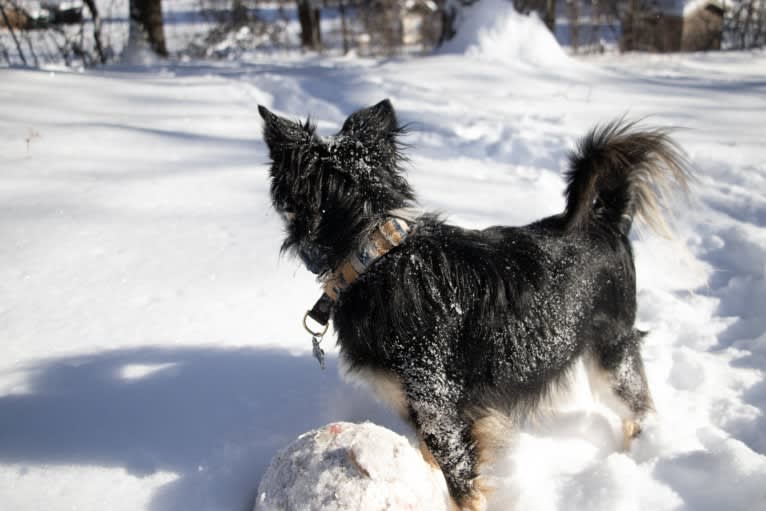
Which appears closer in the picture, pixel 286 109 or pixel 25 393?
pixel 25 393

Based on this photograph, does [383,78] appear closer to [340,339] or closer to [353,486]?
[340,339]

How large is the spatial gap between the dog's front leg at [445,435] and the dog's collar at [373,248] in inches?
18.8

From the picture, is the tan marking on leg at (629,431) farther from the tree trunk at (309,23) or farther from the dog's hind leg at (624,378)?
the tree trunk at (309,23)

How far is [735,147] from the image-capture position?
16.9ft

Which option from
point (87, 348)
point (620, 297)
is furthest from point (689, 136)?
point (87, 348)

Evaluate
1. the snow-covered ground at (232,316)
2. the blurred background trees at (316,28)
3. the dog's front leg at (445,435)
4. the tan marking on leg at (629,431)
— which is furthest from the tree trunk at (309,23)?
the dog's front leg at (445,435)

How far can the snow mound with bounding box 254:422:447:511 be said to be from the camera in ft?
5.23

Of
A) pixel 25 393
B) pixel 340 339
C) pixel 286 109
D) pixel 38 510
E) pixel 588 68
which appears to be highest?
pixel 588 68

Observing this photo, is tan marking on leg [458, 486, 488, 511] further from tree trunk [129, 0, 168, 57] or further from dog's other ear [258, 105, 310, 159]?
tree trunk [129, 0, 168, 57]

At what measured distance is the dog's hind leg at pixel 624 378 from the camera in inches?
95.7

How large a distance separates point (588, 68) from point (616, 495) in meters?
8.64

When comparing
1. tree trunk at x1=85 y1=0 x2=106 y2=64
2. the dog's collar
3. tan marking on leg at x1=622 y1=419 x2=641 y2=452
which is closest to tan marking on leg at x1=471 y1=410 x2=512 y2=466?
tan marking on leg at x1=622 y1=419 x2=641 y2=452

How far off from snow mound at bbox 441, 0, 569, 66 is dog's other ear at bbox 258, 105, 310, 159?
7.90 m

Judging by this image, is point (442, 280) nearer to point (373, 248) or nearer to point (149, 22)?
point (373, 248)
